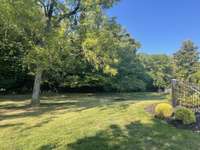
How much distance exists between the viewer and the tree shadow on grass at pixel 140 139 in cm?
473

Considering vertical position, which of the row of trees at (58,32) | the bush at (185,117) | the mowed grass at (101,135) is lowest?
the mowed grass at (101,135)

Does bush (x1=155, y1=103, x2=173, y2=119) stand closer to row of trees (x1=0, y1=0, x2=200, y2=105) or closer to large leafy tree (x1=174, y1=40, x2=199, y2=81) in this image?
row of trees (x1=0, y1=0, x2=200, y2=105)

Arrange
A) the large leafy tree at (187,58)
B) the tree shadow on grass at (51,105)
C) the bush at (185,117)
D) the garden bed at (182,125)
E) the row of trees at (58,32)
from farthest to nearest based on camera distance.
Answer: the large leafy tree at (187,58), the row of trees at (58,32), the tree shadow on grass at (51,105), the bush at (185,117), the garden bed at (182,125)

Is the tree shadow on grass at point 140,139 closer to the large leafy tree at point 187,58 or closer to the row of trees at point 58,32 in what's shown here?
the row of trees at point 58,32

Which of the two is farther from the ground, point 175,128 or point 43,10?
point 43,10

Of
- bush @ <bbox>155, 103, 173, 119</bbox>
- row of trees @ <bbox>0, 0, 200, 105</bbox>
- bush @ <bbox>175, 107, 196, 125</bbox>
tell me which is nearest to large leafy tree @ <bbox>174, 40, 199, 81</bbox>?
row of trees @ <bbox>0, 0, 200, 105</bbox>

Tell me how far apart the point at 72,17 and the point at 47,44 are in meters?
2.58

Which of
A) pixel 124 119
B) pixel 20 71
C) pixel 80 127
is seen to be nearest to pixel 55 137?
pixel 80 127

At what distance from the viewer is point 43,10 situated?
42.1ft

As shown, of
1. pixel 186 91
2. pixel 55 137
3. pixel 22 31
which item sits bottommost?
pixel 55 137

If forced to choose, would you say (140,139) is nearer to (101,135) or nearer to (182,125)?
(101,135)

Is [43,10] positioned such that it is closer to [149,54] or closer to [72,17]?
[72,17]

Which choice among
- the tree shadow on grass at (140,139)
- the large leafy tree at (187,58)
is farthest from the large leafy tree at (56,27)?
the large leafy tree at (187,58)

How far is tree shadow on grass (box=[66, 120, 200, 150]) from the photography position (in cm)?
473
